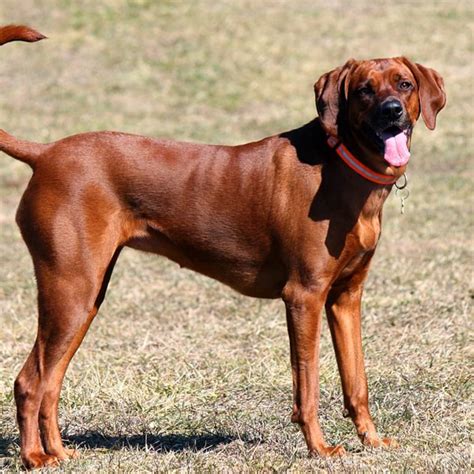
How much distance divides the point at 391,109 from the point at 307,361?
128 cm

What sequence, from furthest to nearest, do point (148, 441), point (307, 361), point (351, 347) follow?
1. point (148, 441)
2. point (351, 347)
3. point (307, 361)

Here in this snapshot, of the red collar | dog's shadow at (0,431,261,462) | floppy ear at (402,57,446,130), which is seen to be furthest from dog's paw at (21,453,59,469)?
floppy ear at (402,57,446,130)

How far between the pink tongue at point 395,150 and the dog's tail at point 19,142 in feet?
5.69

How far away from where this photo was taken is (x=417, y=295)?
888cm

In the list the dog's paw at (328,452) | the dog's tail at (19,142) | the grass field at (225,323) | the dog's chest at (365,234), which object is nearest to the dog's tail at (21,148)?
the dog's tail at (19,142)

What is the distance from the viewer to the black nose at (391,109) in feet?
17.3

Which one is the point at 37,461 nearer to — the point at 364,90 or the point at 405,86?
the point at 364,90

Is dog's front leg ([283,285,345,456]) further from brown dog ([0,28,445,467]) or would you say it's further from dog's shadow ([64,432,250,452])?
dog's shadow ([64,432,250,452])

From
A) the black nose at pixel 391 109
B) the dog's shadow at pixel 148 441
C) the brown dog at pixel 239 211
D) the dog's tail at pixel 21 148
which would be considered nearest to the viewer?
the black nose at pixel 391 109

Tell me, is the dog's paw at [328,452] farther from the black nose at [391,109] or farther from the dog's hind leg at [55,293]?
the black nose at [391,109]

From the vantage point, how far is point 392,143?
5.38 metres

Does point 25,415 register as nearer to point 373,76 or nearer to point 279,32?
point 373,76

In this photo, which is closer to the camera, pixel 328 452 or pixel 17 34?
pixel 328 452

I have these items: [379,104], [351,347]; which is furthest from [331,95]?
[351,347]
